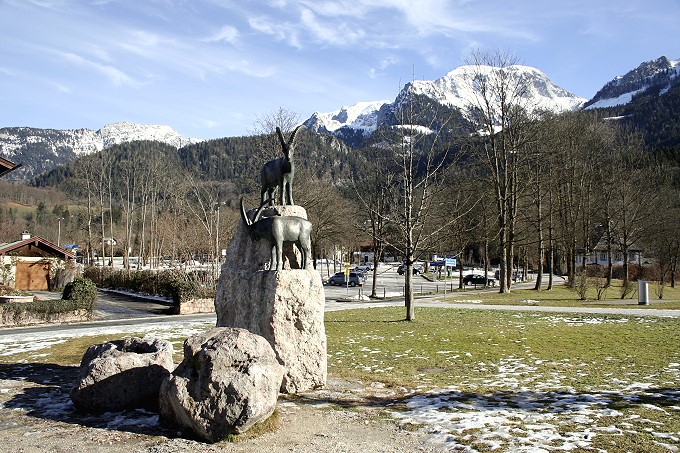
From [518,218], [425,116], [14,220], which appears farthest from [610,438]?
[14,220]

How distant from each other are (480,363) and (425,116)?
12.9 meters

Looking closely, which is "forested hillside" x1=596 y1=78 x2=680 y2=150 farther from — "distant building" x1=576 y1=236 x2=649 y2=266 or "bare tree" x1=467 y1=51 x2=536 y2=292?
"bare tree" x1=467 y1=51 x2=536 y2=292

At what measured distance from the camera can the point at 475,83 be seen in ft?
122

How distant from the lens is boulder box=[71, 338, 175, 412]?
301 inches

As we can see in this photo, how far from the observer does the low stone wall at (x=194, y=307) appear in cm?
2605

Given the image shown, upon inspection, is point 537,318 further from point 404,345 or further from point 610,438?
point 610,438

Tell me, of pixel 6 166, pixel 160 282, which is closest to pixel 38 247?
pixel 160 282

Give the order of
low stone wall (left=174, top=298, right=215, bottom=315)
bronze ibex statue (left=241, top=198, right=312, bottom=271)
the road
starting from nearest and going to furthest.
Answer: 1. bronze ibex statue (left=241, top=198, right=312, bottom=271)
2. the road
3. low stone wall (left=174, top=298, right=215, bottom=315)

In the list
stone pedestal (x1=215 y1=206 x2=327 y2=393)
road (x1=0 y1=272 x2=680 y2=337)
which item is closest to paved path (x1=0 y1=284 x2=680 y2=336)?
road (x1=0 y1=272 x2=680 y2=337)

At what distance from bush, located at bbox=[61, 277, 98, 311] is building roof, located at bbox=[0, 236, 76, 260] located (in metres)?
17.0

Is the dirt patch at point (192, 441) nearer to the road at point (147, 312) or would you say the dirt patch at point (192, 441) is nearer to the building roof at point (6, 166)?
the road at point (147, 312)

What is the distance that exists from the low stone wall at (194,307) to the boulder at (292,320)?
57.7 feet

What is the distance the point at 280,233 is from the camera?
387 inches

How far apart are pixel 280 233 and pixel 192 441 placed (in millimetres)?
4302
